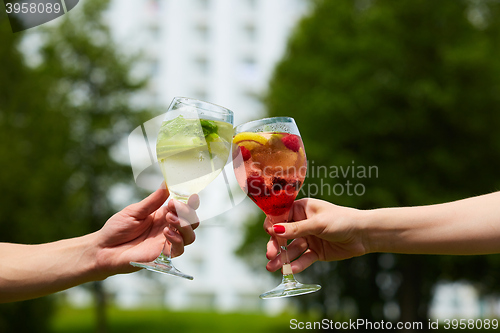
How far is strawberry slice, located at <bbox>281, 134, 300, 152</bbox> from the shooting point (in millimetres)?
2545

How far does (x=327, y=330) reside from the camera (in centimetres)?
2225

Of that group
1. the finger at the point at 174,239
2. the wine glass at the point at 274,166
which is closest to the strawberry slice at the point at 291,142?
the wine glass at the point at 274,166

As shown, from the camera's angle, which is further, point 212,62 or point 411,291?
point 212,62

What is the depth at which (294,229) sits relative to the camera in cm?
251

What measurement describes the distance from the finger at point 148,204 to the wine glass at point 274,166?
592 millimetres

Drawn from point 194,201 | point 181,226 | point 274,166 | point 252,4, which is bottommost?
point 181,226

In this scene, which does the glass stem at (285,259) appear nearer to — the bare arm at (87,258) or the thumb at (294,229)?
the thumb at (294,229)

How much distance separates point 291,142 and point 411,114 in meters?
14.7

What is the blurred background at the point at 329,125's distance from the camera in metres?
15.8

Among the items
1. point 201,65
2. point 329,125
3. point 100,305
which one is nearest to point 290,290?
point 329,125

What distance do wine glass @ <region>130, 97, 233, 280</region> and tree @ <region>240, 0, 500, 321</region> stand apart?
1336cm

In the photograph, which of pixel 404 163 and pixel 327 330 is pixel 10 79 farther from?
pixel 327 330

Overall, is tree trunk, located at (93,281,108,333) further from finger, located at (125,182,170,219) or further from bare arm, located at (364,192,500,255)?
bare arm, located at (364,192,500,255)

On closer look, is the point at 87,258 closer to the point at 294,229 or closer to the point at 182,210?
the point at 182,210
